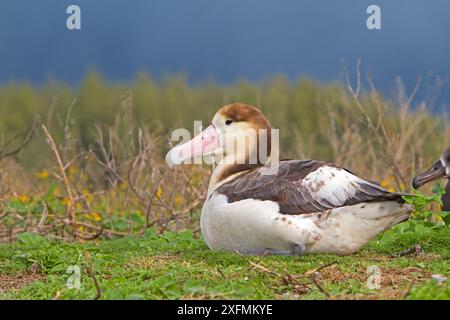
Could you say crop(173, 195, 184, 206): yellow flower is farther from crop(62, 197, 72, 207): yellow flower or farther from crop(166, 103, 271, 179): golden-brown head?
crop(166, 103, 271, 179): golden-brown head

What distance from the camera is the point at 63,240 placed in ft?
30.1

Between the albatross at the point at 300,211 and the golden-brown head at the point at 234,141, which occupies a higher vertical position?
the golden-brown head at the point at 234,141

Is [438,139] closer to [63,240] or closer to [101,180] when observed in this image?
[101,180]

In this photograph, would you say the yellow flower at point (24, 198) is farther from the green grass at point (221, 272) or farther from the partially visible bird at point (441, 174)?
the partially visible bird at point (441, 174)

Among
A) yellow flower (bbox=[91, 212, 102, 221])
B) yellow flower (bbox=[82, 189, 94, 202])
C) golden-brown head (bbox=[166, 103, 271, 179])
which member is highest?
golden-brown head (bbox=[166, 103, 271, 179])

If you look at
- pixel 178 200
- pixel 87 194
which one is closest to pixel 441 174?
pixel 178 200

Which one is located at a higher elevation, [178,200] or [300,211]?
[300,211]

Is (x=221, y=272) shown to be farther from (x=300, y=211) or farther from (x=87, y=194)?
(x=87, y=194)

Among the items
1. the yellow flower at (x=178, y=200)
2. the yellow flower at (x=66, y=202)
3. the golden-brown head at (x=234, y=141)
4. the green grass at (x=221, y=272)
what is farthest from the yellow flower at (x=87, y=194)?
the golden-brown head at (x=234, y=141)

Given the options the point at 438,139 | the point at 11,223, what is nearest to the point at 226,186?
the point at 11,223

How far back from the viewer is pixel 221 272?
17.4 ft

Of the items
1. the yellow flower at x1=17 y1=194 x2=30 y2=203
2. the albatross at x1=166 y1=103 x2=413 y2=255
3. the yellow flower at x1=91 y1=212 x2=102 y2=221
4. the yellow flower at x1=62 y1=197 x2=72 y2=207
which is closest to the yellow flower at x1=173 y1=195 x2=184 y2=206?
the yellow flower at x1=91 y1=212 x2=102 y2=221

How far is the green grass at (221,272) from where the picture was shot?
492 cm

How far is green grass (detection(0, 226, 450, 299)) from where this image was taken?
492 cm
